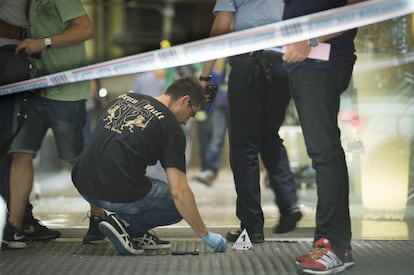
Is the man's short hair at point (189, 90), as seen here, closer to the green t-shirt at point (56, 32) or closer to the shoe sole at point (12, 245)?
the green t-shirt at point (56, 32)

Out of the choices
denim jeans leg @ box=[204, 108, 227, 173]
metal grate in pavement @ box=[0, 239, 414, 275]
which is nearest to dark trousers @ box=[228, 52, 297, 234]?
metal grate in pavement @ box=[0, 239, 414, 275]

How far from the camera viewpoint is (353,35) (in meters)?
2.88

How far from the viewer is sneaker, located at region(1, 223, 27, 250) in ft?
10.7

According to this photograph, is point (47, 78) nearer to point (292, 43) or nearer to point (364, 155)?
point (292, 43)

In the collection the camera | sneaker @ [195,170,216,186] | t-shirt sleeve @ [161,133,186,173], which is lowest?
sneaker @ [195,170,216,186]

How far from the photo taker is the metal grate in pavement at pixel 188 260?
287 centimetres

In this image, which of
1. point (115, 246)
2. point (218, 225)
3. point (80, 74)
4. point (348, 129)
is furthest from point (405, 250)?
point (80, 74)

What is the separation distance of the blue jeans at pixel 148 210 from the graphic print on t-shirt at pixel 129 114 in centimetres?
26

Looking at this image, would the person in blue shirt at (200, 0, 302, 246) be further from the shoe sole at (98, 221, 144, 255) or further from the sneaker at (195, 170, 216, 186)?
the sneaker at (195, 170, 216, 186)

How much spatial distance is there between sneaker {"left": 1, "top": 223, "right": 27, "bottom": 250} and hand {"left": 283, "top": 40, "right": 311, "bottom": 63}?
1436 mm

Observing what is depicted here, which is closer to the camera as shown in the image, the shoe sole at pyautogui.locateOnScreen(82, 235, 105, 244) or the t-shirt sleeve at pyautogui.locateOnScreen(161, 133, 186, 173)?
the t-shirt sleeve at pyautogui.locateOnScreen(161, 133, 186, 173)

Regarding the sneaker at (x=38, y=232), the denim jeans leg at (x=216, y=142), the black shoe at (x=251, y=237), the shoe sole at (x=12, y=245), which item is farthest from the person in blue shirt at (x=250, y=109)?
the denim jeans leg at (x=216, y=142)

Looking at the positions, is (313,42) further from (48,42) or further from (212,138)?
(212,138)

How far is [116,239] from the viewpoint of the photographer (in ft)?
10.5
